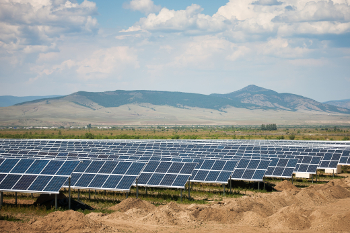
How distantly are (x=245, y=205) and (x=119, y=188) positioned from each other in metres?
7.80

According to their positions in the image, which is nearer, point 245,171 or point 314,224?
point 314,224

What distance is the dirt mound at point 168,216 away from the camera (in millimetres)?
21922

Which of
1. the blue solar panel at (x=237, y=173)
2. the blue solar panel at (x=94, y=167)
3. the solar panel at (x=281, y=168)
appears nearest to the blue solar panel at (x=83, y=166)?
the blue solar panel at (x=94, y=167)

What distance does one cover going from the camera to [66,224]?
63.6 feet

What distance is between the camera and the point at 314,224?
21062 mm

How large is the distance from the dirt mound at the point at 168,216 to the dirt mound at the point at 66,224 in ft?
10.5

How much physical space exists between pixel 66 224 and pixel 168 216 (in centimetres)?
549

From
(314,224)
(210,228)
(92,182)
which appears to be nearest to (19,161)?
(92,182)

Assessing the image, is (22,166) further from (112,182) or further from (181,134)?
(181,134)

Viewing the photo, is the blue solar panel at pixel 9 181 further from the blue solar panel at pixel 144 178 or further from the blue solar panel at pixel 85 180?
the blue solar panel at pixel 144 178

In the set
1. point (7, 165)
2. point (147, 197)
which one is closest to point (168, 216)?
point (147, 197)

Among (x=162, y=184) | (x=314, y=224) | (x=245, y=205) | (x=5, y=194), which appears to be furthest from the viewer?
(x=5, y=194)

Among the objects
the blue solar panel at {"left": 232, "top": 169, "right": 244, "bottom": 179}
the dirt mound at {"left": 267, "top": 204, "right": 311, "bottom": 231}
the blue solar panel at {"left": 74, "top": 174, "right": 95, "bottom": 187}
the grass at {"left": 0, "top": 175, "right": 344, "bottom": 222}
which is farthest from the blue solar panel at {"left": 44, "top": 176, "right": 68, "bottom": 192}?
the blue solar panel at {"left": 232, "top": 169, "right": 244, "bottom": 179}

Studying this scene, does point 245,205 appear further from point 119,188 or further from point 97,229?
point 97,229
